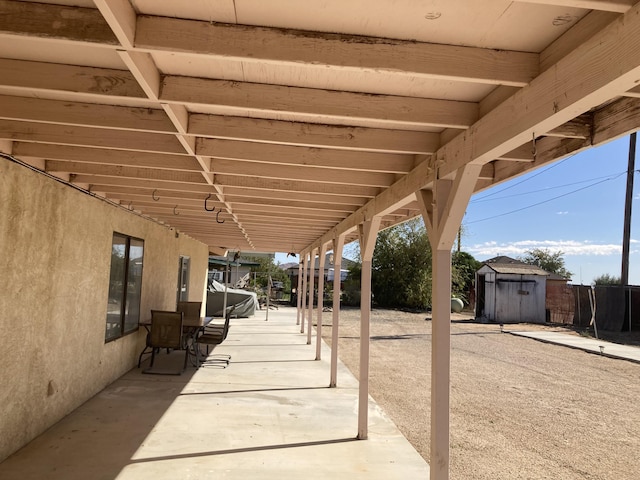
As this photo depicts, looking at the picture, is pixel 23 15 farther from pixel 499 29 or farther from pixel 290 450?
pixel 290 450

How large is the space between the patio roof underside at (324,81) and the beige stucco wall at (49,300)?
0.46m

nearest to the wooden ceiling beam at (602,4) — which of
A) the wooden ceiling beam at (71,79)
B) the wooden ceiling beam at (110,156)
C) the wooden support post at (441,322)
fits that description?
the wooden support post at (441,322)

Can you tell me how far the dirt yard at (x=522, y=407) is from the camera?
397 centimetres

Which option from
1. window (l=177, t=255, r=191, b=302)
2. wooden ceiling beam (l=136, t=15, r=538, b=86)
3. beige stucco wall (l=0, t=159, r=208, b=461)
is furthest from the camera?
window (l=177, t=255, r=191, b=302)

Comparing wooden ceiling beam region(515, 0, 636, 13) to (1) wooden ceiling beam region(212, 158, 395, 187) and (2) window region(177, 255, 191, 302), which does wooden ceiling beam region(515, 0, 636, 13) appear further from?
(2) window region(177, 255, 191, 302)

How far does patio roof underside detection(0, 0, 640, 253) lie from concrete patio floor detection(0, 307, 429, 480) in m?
2.31

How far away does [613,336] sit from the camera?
14188mm

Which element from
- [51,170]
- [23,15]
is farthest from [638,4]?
[51,170]

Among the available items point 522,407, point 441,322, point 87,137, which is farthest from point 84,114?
point 522,407

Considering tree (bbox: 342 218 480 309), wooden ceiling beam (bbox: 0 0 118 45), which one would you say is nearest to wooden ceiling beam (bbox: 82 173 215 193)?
wooden ceiling beam (bbox: 0 0 118 45)

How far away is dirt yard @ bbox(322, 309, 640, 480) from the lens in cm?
397

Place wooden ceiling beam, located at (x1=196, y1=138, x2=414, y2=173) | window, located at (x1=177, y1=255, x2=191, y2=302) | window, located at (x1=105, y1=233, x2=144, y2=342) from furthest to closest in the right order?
window, located at (x1=177, y1=255, x2=191, y2=302) → window, located at (x1=105, y1=233, x2=144, y2=342) → wooden ceiling beam, located at (x1=196, y1=138, x2=414, y2=173)

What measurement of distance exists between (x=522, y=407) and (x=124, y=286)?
548cm

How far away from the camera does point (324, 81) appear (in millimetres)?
2285
